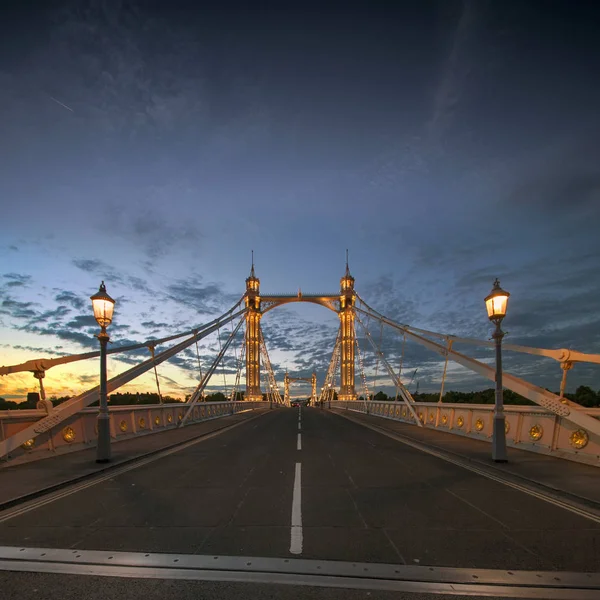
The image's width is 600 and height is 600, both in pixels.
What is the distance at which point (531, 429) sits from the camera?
38.9 feet

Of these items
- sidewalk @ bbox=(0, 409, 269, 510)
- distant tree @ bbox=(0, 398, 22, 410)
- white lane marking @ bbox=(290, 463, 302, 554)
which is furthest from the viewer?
distant tree @ bbox=(0, 398, 22, 410)

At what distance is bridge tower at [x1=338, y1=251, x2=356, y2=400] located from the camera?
212 ft

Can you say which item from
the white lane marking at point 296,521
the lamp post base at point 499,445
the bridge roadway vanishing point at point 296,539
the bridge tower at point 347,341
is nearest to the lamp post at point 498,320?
the lamp post base at point 499,445

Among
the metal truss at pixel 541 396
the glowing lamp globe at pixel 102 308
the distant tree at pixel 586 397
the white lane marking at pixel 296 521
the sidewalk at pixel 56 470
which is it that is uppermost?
the glowing lamp globe at pixel 102 308

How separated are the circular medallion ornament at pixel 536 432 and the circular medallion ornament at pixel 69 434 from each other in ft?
42.7

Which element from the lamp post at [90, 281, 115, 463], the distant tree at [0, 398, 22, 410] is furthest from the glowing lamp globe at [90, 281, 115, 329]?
the distant tree at [0, 398, 22, 410]

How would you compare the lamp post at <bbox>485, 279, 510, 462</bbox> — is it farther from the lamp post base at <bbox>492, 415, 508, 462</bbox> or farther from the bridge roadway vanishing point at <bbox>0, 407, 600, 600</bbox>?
the bridge roadway vanishing point at <bbox>0, 407, 600, 600</bbox>

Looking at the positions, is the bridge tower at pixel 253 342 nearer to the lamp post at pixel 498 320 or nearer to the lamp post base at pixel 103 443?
the lamp post base at pixel 103 443

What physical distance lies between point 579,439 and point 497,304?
12.2 feet

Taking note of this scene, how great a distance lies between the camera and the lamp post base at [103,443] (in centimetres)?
1038

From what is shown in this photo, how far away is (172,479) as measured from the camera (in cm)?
890

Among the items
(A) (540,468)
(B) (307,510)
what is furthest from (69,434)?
(A) (540,468)

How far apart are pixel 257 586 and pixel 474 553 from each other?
8.35 ft

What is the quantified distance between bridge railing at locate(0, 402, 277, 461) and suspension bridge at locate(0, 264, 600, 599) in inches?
1.9
